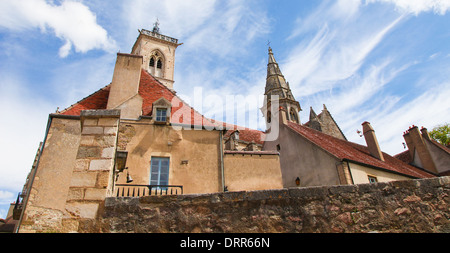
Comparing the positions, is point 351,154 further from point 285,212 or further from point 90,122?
point 90,122

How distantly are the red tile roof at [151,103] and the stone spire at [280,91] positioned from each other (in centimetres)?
2363

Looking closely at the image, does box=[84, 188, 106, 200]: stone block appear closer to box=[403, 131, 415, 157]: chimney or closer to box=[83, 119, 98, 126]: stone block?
box=[83, 119, 98, 126]: stone block

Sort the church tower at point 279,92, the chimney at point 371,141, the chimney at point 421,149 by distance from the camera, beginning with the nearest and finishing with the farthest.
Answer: the chimney at point 371,141 → the chimney at point 421,149 → the church tower at point 279,92

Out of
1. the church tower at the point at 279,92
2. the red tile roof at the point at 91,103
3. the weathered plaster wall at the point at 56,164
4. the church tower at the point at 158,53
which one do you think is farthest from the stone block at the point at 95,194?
the church tower at the point at 158,53

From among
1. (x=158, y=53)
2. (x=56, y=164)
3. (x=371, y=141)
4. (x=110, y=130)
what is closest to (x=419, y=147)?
(x=371, y=141)

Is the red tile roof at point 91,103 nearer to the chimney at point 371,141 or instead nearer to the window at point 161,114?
the window at point 161,114

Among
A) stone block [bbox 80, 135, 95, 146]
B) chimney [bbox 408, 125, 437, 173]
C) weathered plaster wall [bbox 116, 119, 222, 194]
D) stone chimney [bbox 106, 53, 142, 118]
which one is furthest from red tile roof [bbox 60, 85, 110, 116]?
chimney [bbox 408, 125, 437, 173]

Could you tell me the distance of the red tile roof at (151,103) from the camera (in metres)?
10.3

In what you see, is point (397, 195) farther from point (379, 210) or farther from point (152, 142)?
point (152, 142)

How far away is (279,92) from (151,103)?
28.1 metres

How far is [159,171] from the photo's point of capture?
31.1ft

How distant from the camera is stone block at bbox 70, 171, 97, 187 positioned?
3605 millimetres
